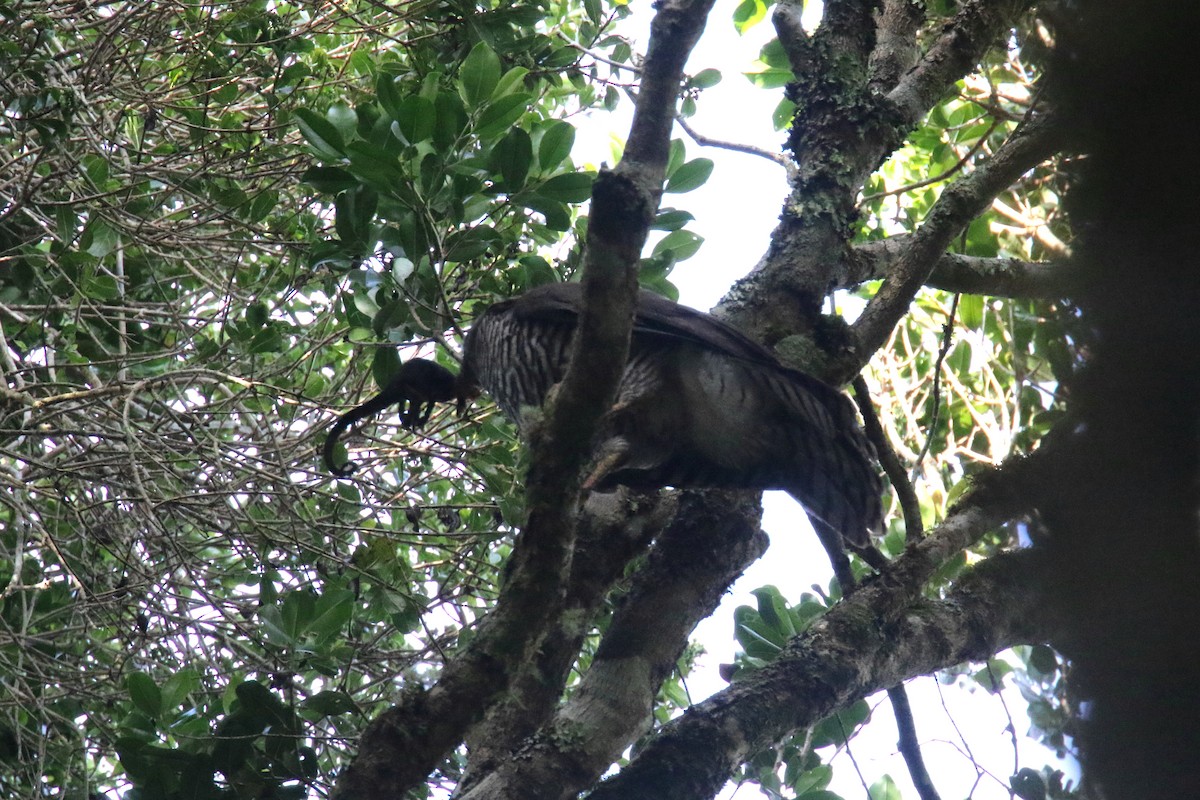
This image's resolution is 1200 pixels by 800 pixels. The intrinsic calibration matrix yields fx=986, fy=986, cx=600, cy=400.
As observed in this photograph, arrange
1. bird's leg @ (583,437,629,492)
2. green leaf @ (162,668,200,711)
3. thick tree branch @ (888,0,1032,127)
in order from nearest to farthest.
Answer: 1. bird's leg @ (583,437,629,492)
2. green leaf @ (162,668,200,711)
3. thick tree branch @ (888,0,1032,127)

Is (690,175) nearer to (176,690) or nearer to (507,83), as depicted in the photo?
(507,83)

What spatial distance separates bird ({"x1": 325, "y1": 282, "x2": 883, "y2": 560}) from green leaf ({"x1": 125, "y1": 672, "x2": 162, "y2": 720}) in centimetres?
94

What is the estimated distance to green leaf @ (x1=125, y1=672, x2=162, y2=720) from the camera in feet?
9.27

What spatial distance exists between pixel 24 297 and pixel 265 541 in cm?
154

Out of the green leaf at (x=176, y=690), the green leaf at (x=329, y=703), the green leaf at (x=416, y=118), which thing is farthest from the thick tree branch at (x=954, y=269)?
the green leaf at (x=176, y=690)

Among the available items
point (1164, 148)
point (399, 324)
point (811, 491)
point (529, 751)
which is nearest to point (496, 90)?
point (399, 324)

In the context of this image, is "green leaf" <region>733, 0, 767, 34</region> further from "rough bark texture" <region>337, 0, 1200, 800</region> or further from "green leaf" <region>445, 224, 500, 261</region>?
"green leaf" <region>445, 224, 500, 261</region>

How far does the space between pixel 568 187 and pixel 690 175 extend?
73 cm

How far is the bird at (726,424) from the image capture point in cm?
302

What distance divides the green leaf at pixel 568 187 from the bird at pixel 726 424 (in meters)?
0.36

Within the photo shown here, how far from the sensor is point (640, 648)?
265 centimetres

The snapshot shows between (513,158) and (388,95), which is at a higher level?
(388,95)

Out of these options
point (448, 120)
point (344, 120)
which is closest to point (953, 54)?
point (448, 120)

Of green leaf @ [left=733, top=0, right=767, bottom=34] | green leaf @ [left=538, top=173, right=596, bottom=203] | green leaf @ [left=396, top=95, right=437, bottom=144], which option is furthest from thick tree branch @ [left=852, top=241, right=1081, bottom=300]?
green leaf @ [left=733, top=0, right=767, bottom=34]
